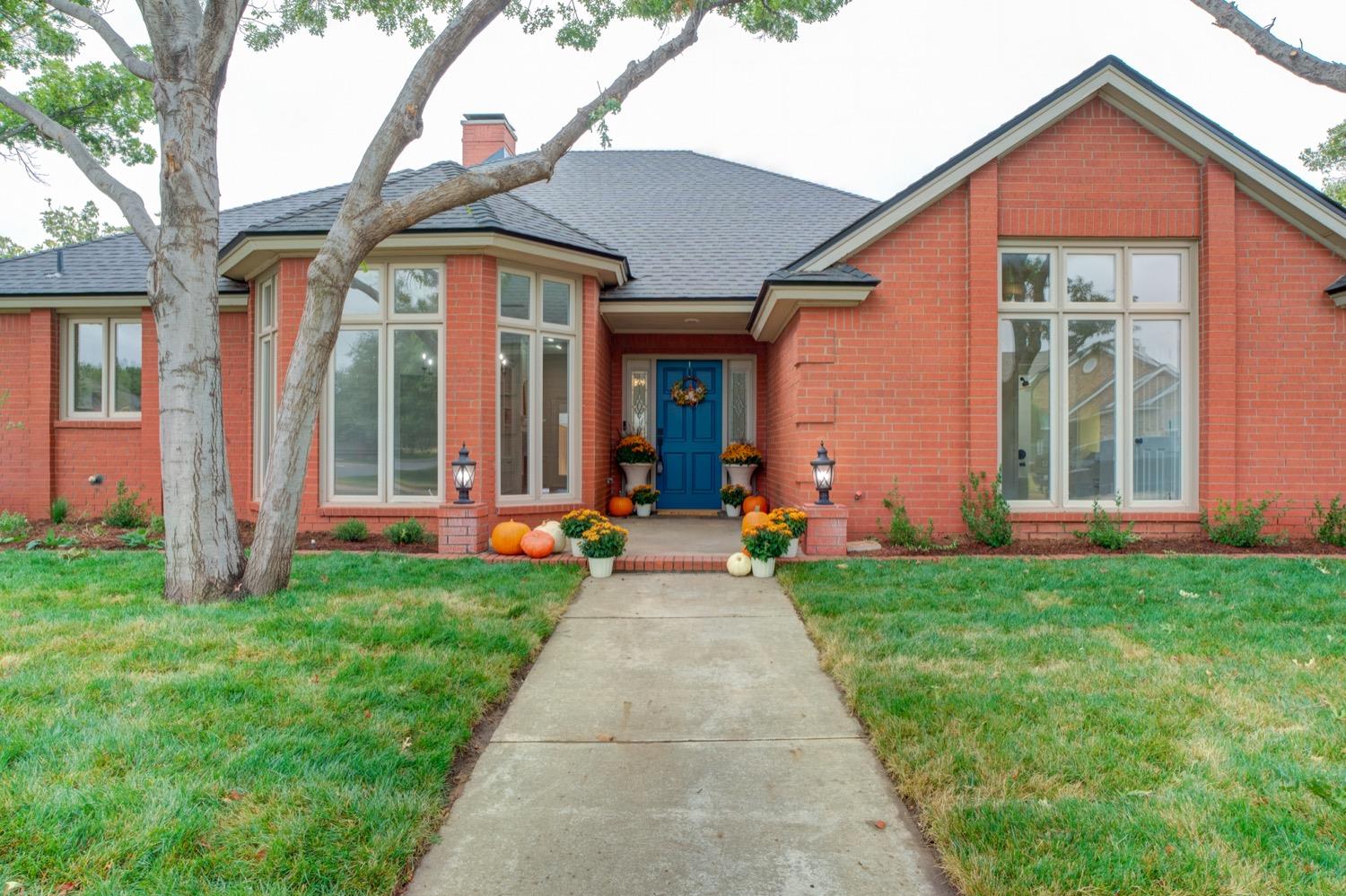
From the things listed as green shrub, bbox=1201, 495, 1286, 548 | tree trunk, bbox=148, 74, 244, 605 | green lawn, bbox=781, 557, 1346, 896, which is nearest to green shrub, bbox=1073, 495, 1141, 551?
green shrub, bbox=1201, 495, 1286, 548

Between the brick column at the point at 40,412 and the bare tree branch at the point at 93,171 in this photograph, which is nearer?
the bare tree branch at the point at 93,171

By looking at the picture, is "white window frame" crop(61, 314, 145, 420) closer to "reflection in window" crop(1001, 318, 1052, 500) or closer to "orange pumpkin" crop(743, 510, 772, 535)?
"orange pumpkin" crop(743, 510, 772, 535)

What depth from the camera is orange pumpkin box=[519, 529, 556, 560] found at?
656 centimetres

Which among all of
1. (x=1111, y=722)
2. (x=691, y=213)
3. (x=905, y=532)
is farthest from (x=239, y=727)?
(x=691, y=213)

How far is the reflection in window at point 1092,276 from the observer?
7266 mm

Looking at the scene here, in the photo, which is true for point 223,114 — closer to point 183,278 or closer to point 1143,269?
point 183,278

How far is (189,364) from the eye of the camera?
16.0 ft

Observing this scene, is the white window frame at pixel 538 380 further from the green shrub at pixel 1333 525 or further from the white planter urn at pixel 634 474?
the green shrub at pixel 1333 525

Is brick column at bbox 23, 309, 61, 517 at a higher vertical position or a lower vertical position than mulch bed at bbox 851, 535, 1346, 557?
higher

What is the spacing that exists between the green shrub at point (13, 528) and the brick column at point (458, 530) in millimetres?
5199

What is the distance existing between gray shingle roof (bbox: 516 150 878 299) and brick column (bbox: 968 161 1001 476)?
9.37 ft

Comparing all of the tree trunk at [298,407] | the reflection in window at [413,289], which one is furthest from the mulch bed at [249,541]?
the reflection in window at [413,289]

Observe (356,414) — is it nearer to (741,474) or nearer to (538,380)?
(538,380)

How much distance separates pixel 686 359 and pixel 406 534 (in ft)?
17.6
